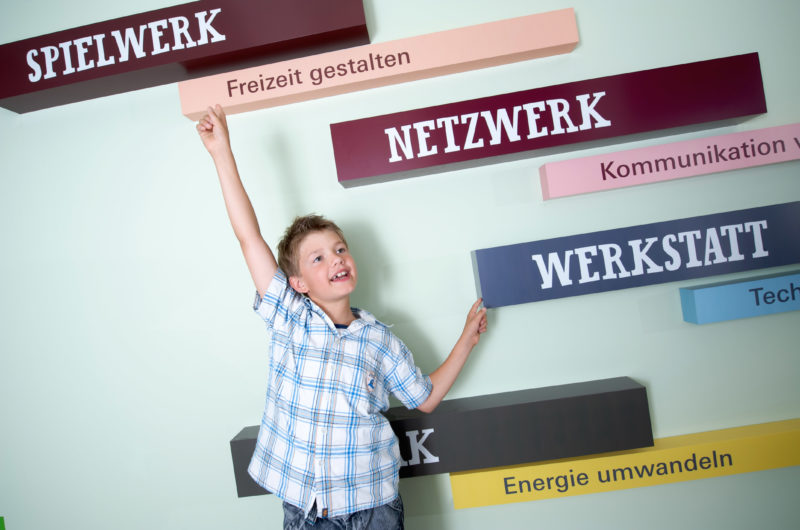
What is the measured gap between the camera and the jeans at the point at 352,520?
1.06m

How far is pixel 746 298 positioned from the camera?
1.26 meters

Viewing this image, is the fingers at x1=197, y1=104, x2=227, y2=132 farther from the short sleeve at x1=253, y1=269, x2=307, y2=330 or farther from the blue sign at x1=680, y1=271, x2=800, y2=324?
the blue sign at x1=680, y1=271, x2=800, y2=324

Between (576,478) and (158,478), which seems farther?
(158,478)

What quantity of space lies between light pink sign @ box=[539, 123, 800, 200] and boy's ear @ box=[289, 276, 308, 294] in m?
0.74

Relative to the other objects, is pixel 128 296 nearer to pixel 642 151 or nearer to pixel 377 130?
pixel 377 130

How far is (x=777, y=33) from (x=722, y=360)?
998 millimetres

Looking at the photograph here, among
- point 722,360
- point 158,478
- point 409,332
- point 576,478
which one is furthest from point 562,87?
point 158,478

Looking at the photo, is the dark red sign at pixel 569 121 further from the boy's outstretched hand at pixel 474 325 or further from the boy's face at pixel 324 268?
the boy's outstretched hand at pixel 474 325

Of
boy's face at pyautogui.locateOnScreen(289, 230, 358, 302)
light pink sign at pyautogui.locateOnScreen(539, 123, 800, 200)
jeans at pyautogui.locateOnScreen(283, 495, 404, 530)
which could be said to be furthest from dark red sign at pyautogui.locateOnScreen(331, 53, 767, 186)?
jeans at pyautogui.locateOnScreen(283, 495, 404, 530)

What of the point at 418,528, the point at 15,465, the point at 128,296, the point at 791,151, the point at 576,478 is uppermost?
the point at 791,151

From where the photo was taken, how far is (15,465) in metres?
1.43

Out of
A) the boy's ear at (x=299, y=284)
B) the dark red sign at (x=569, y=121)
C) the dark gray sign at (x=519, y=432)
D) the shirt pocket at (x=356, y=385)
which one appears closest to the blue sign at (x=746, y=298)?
the dark gray sign at (x=519, y=432)

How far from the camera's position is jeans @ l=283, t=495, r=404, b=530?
1.06 metres

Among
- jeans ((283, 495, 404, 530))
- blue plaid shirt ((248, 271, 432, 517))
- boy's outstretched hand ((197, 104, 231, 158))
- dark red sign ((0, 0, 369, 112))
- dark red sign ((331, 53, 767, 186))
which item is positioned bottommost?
jeans ((283, 495, 404, 530))
